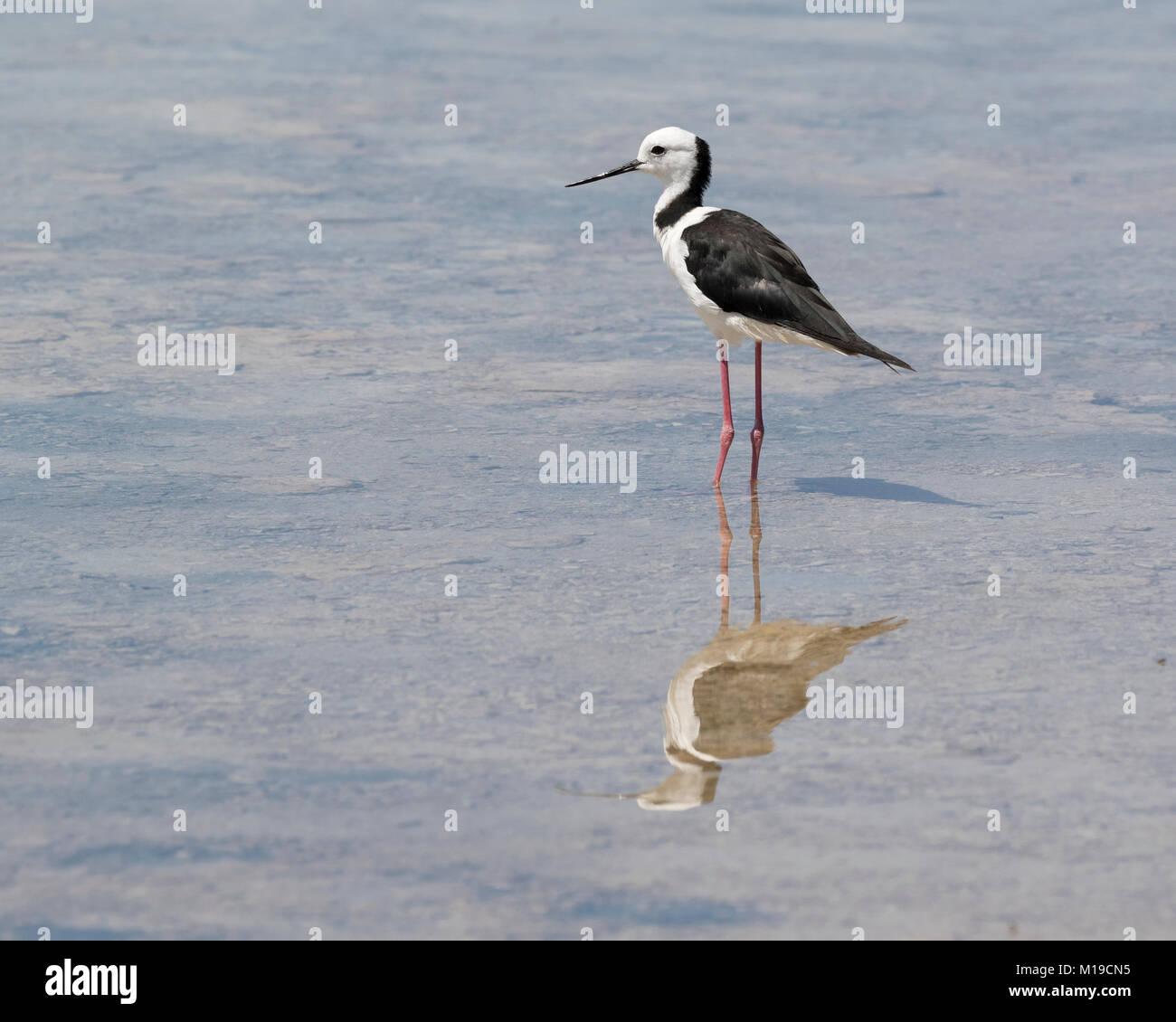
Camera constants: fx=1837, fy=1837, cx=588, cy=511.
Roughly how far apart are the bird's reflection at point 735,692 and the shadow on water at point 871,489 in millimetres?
1362

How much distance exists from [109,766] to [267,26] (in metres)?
15.7

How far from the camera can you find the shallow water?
5.54 m

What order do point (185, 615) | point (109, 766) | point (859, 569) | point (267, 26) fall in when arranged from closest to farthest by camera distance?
point (109, 766)
point (185, 615)
point (859, 569)
point (267, 26)

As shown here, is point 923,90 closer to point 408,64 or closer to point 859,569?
point 408,64

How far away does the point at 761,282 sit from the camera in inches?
359

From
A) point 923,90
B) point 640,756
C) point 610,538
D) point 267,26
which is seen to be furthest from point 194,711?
point 267,26

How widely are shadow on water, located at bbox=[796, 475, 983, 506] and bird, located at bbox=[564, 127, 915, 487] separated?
0.30 metres

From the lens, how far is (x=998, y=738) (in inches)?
250
